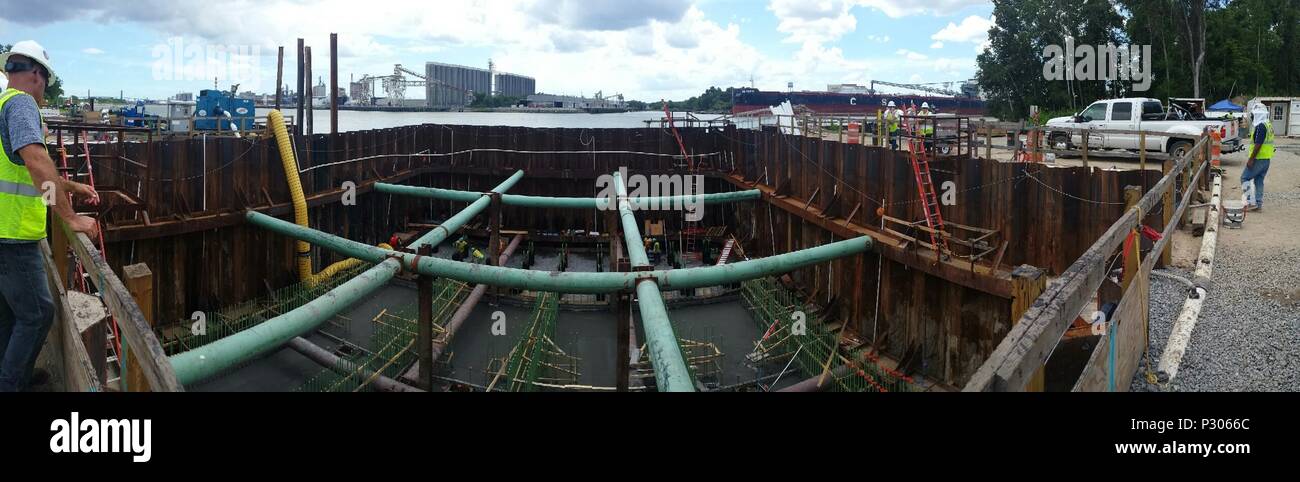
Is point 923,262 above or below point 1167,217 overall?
below

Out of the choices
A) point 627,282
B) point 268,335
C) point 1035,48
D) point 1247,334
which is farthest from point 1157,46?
point 268,335

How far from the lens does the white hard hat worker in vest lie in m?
4.29

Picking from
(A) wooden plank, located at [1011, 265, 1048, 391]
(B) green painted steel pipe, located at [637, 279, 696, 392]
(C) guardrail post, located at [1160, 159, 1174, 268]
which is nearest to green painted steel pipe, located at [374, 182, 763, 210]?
(B) green painted steel pipe, located at [637, 279, 696, 392]

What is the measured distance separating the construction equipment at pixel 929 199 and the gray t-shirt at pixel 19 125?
31.8 ft

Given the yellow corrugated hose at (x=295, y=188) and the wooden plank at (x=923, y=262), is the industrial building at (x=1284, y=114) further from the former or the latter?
the yellow corrugated hose at (x=295, y=188)

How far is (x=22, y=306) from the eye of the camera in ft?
14.7

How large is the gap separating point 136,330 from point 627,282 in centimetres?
560

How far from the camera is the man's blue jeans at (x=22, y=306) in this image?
14.5 feet

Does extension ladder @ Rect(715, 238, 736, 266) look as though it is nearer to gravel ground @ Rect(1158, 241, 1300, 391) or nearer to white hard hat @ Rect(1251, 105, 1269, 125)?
white hard hat @ Rect(1251, 105, 1269, 125)

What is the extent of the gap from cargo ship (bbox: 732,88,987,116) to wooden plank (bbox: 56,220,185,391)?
261ft

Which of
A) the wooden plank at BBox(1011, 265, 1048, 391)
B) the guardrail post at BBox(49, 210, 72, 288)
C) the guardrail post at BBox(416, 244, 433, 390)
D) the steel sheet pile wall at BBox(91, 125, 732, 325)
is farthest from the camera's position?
the steel sheet pile wall at BBox(91, 125, 732, 325)

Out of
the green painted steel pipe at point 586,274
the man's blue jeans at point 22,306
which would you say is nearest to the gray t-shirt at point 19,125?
the man's blue jeans at point 22,306

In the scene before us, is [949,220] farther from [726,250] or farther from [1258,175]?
[726,250]
